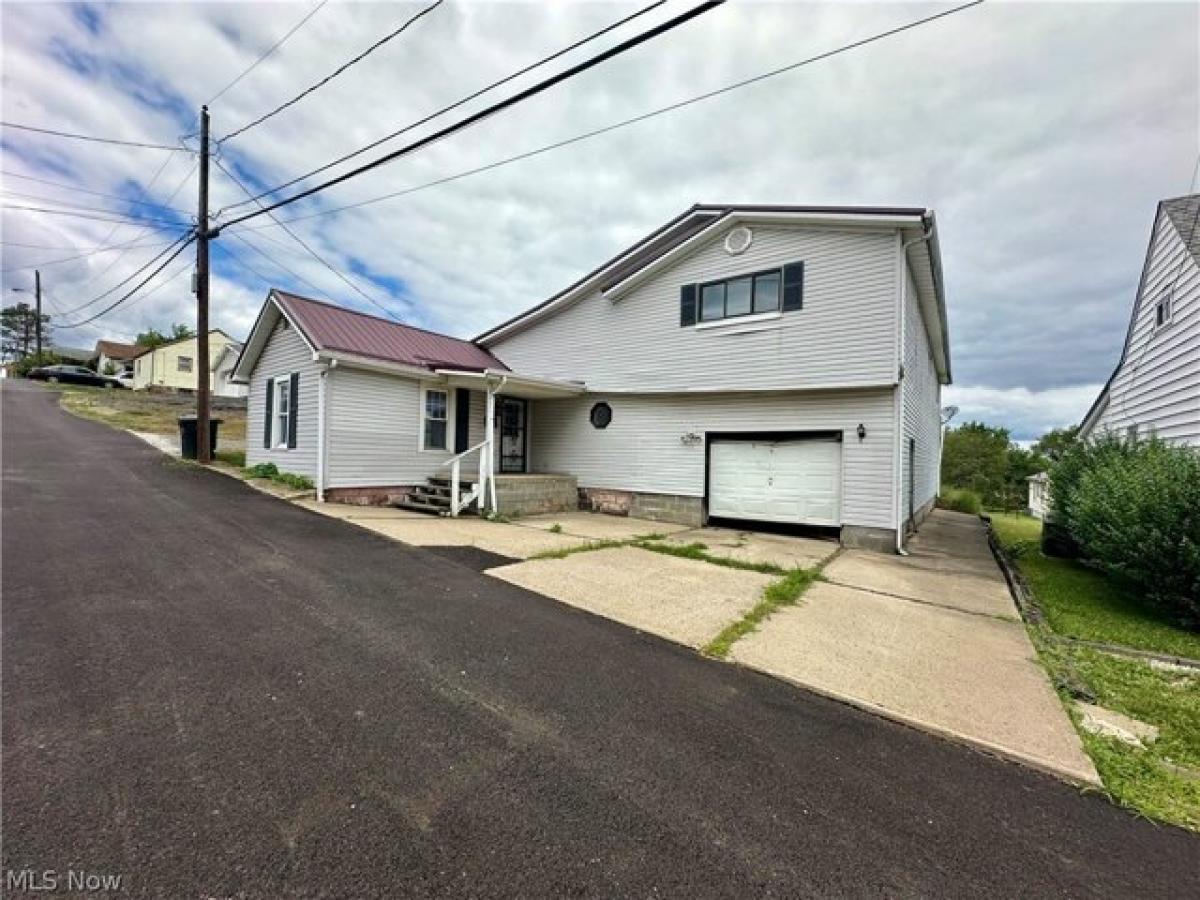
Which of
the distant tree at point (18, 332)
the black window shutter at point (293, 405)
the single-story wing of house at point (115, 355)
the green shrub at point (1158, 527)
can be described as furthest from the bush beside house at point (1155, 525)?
the distant tree at point (18, 332)

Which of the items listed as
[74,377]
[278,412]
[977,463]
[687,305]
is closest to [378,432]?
[278,412]

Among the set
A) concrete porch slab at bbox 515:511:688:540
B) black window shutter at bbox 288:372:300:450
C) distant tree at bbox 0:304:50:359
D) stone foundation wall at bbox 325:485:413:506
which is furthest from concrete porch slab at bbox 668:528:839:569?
distant tree at bbox 0:304:50:359

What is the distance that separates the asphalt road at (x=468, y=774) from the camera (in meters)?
2.00

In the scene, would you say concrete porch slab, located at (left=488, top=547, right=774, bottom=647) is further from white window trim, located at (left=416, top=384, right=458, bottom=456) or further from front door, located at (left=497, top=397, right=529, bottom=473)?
front door, located at (left=497, top=397, right=529, bottom=473)

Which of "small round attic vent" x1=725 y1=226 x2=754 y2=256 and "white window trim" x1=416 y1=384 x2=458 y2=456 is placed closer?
"small round attic vent" x1=725 y1=226 x2=754 y2=256

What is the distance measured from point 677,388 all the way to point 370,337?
295 inches

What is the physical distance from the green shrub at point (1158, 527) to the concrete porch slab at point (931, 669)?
2184mm

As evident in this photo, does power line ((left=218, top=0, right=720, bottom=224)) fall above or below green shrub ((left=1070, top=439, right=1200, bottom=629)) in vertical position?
above

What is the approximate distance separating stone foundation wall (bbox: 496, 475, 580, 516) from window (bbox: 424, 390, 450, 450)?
2021 mm

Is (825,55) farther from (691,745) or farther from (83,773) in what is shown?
(83,773)

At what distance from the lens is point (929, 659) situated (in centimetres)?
450

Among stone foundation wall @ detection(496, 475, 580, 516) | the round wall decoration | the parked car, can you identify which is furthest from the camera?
the parked car

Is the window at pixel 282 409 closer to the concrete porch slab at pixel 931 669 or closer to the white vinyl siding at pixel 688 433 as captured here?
the white vinyl siding at pixel 688 433

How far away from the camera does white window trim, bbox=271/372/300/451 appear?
12.1 metres
